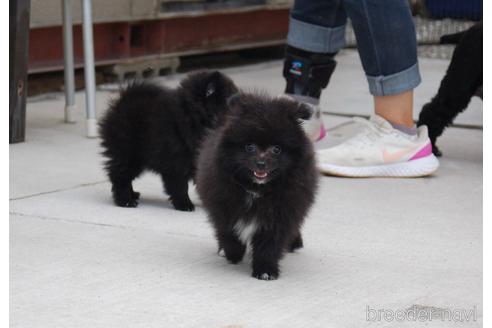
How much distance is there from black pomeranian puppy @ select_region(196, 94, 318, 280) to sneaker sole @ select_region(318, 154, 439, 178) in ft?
5.70

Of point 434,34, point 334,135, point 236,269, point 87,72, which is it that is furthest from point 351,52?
point 236,269

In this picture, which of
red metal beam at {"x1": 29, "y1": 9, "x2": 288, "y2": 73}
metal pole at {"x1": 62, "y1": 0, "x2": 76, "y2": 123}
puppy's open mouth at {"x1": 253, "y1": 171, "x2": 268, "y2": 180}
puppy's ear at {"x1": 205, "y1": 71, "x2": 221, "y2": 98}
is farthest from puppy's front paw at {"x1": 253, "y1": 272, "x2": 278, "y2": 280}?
red metal beam at {"x1": 29, "y1": 9, "x2": 288, "y2": 73}

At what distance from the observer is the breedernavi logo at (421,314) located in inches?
124

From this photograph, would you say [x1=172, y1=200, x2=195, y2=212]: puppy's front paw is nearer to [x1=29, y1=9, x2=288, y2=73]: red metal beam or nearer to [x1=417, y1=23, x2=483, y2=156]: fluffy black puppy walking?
[x1=417, y1=23, x2=483, y2=156]: fluffy black puppy walking

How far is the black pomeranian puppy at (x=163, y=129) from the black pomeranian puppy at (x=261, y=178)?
2.50 ft

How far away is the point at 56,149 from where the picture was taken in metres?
5.72

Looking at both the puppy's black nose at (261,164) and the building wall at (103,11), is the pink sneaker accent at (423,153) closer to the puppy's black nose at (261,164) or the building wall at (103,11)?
the puppy's black nose at (261,164)

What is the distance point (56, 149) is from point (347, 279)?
264 centimetres

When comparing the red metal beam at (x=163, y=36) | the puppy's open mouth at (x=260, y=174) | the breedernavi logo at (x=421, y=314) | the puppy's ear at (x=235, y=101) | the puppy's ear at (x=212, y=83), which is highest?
the puppy's ear at (x=235, y=101)

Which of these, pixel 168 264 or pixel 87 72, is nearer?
pixel 168 264

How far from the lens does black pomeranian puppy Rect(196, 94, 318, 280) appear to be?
3428 mm

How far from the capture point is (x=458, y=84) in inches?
228

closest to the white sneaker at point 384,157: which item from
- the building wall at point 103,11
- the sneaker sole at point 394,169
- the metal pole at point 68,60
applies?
the sneaker sole at point 394,169

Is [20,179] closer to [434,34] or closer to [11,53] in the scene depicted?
[11,53]
